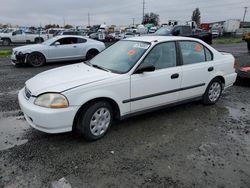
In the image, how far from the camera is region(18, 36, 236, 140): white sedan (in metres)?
3.03

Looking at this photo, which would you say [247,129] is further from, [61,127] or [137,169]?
[61,127]

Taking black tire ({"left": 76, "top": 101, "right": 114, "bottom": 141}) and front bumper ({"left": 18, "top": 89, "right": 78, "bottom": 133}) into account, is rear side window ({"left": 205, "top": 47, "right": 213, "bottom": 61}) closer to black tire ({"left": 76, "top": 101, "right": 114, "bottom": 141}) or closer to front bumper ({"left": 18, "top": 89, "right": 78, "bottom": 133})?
black tire ({"left": 76, "top": 101, "right": 114, "bottom": 141})

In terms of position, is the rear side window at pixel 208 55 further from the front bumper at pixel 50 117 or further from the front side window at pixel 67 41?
the front side window at pixel 67 41

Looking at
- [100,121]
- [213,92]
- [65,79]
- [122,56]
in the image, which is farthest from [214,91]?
[65,79]

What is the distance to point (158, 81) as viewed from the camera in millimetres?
3773

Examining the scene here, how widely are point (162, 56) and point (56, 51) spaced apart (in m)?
7.32

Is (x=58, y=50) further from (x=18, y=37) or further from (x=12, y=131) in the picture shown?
(x=18, y=37)

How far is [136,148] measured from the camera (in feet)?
10.6

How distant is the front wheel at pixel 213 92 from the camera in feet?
15.6

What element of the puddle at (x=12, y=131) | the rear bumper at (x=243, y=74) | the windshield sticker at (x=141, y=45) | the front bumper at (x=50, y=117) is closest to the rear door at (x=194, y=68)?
the windshield sticker at (x=141, y=45)

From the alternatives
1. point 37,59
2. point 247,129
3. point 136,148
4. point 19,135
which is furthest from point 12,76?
point 247,129

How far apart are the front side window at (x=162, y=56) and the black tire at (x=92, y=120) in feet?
3.44

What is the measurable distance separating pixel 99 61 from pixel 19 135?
1.90 m

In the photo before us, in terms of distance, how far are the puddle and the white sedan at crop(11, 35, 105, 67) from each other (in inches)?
233
